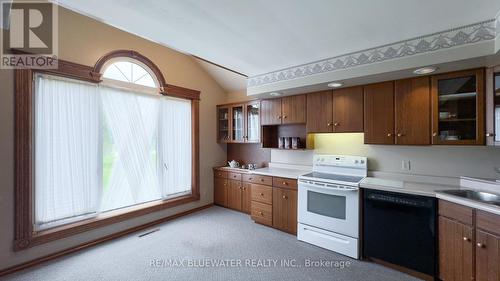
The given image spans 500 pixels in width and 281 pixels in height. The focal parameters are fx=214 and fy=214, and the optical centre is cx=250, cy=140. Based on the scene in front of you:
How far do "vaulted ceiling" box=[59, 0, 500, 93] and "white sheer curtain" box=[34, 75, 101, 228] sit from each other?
46.5 inches

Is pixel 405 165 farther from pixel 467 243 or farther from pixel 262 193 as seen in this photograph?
pixel 262 193

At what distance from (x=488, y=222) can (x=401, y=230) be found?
0.72 m

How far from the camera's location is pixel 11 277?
2.27 m

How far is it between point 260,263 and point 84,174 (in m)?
2.61

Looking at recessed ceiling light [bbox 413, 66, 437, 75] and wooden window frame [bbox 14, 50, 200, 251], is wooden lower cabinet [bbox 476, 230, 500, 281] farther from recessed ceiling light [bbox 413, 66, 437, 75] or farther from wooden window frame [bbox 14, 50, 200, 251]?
wooden window frame [bbox 14, 50, 200, 251]

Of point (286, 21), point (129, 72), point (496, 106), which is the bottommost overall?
point (496, 106)

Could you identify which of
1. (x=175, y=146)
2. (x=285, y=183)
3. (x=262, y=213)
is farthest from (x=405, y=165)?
(x=175, y=146)

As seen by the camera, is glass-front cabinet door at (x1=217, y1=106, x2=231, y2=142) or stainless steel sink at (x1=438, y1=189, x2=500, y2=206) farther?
glass-front cabinet door at (x1=217, y1=106, x2=231, y2=142)

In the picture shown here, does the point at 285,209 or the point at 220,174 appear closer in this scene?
the point at 285,209

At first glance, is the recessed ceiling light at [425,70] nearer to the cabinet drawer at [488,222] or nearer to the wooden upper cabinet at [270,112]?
the cabinet drawer at [488,222]

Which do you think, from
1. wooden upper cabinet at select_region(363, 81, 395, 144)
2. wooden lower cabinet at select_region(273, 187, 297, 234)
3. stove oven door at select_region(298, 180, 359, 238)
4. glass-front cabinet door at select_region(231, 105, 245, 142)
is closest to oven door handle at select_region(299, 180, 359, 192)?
stove oven door at select_region(298, 180, 359, 238)

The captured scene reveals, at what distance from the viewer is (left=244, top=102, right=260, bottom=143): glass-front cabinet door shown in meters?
4.17

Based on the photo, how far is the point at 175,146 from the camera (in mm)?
4078

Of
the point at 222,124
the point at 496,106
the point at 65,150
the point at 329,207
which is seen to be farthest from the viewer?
the point at 222,124
